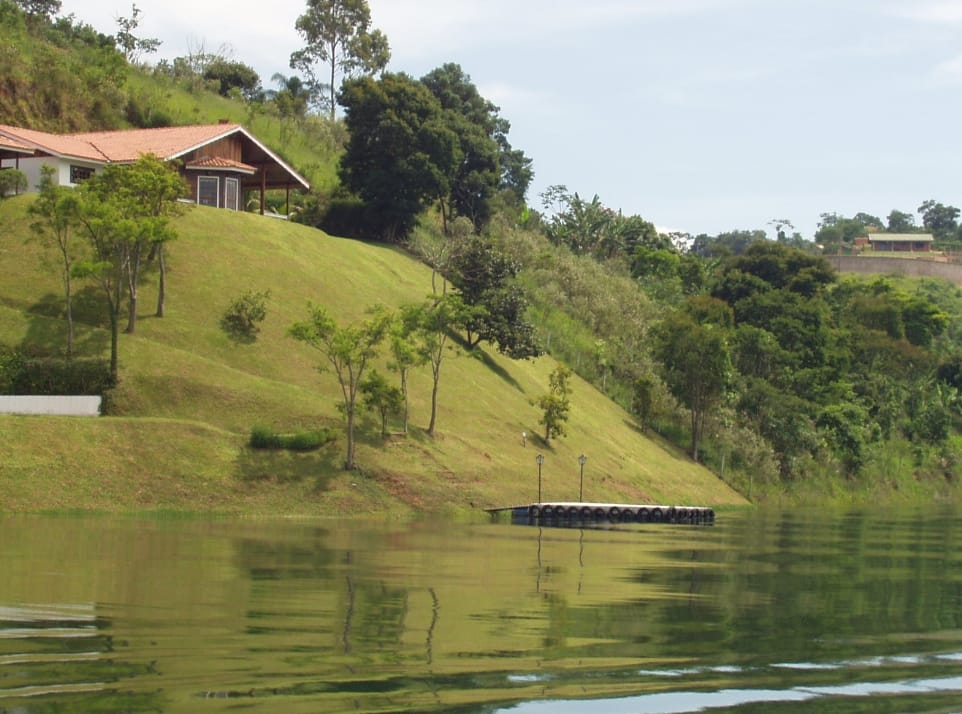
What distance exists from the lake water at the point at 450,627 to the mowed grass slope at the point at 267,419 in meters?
13.6

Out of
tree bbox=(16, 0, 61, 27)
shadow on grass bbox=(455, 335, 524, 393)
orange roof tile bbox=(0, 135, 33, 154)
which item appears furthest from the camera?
tree bbox=(16, 0, 61, 27)

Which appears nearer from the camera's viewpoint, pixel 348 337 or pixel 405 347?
pixel 348 337

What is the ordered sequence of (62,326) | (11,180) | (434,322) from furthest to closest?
1. (11,180)
2. (434,322)
3. (62,326)

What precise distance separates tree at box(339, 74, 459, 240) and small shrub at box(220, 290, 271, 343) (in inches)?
1188

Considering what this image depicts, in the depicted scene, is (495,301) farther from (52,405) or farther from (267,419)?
(52,405)

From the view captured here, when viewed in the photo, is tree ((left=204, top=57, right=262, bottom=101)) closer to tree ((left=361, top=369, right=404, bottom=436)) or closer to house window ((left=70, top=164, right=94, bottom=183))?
house window ((left=70, top=164, right=94, bottom=183))

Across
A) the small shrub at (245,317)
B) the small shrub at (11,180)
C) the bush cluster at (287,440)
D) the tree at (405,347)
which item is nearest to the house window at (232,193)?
the small shrub at (11,180)

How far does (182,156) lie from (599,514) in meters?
41.5

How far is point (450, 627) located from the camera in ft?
85.1

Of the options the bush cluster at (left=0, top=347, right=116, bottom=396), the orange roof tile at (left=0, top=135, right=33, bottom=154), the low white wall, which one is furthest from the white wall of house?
the low white wall

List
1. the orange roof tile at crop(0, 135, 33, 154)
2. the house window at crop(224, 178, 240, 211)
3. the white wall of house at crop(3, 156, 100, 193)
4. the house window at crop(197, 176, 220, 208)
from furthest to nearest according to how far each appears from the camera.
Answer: the house window at crop(224, 178, 240, 211)
the house window at crop(197, 176, 220, 208)
the white wall of house at crop(3, 156, 100, 193)
the orange roof tile at crop(0, 135, 33, 154)

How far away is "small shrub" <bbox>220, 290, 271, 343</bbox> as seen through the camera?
78000 millimetres

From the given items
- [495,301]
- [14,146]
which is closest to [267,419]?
[495,301]

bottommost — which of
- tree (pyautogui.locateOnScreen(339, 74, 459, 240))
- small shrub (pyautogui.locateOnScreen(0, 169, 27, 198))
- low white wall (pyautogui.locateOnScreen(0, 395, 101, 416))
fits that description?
low white wall (pyautogui.locateOnScreen(0, 395, 101, 416))
